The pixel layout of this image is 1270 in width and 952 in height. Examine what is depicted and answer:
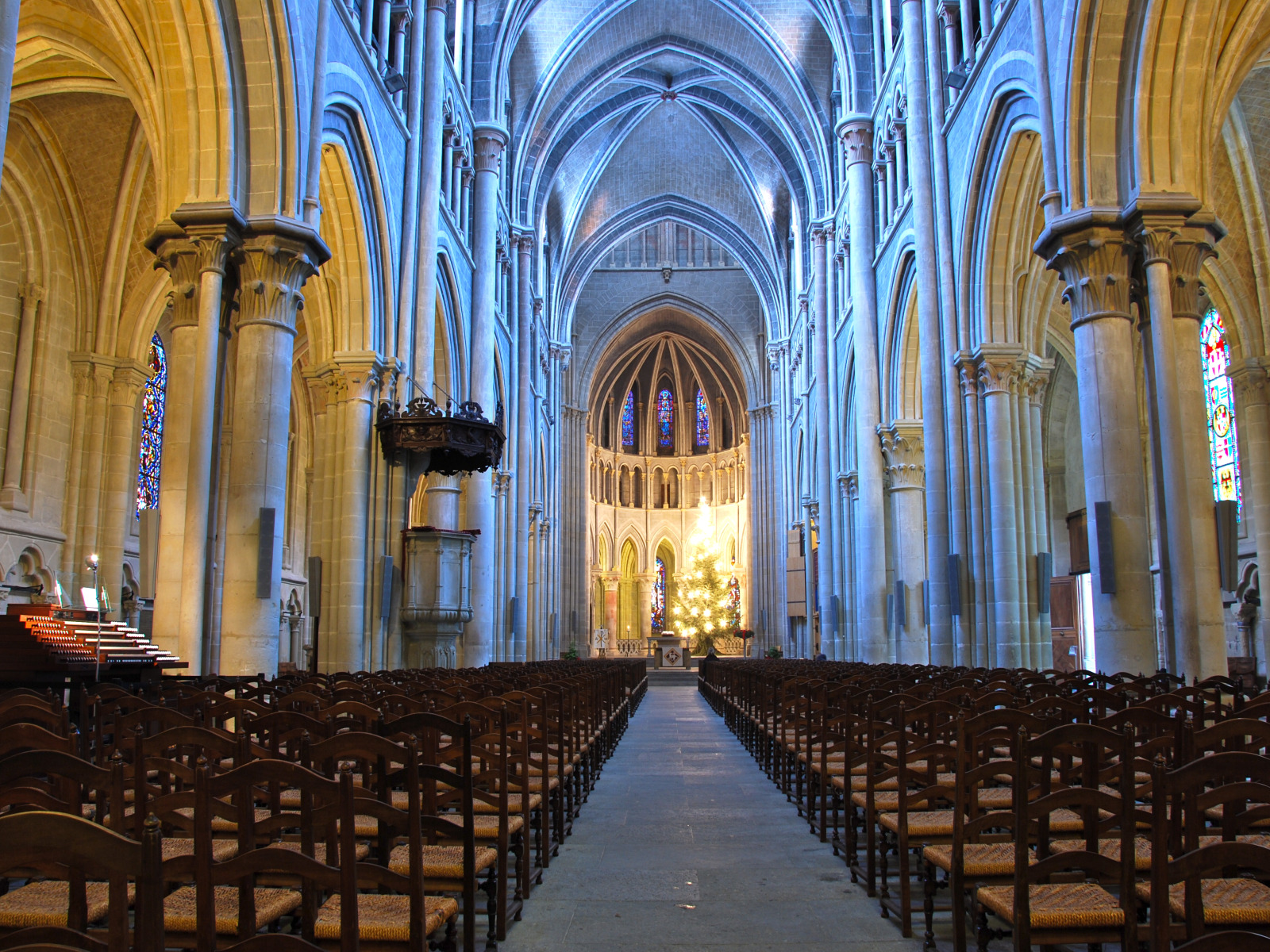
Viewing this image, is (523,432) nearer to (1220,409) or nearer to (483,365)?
(483,365)

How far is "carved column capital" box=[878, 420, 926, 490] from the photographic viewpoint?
2159cm

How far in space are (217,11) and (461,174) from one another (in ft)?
37.7

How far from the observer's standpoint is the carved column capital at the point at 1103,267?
10.5 metres

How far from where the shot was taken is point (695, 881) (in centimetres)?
516

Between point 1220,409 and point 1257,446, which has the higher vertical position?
point 1220,409

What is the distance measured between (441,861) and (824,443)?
961 inches

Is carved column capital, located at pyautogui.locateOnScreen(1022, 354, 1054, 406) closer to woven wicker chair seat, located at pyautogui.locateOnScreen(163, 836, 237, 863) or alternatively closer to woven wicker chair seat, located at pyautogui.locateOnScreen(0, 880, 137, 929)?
woven wicker chair seat, located at pyautogui.locateOnScreen(163, 836, 237, 863)

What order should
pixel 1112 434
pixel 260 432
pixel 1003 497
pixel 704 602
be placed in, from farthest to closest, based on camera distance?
pixel 704 602 < pixel 1003 497 < pixel 260 432 < pixel 1112 434

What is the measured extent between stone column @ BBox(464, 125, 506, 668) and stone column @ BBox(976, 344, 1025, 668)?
1024 cm

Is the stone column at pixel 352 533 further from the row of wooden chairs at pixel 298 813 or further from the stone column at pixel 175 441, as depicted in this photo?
the row of wooden chairs at pixel 298 813

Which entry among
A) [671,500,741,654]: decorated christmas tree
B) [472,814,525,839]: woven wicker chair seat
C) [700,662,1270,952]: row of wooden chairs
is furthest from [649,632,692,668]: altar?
[472,814,525,839]: woven wicker chair seat

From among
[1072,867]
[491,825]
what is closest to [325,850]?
[491,825]

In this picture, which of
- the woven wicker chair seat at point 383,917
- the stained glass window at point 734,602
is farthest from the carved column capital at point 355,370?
the stained glass window at point 734,602

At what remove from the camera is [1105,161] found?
10.7 m
